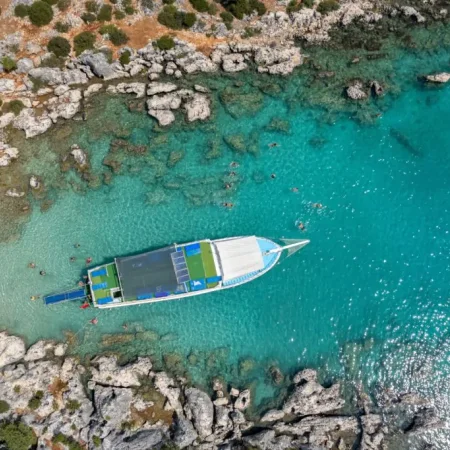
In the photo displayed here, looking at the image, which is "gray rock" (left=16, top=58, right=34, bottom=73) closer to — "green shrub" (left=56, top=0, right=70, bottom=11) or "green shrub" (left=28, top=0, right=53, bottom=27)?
"green shrub" (left=28, top=0, right=53, bottom=27)

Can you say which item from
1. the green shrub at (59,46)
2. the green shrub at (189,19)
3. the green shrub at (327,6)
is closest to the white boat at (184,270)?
the green shrub at (59,46)

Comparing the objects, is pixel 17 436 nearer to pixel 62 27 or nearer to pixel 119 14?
pixel 62 27

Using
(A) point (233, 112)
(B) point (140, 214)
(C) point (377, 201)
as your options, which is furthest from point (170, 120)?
(C) point (377, 201)

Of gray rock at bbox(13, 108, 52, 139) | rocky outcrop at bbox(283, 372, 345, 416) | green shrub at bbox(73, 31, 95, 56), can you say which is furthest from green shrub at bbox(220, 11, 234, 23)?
rocky outcrop at bbox(283, 372, 345, 416)

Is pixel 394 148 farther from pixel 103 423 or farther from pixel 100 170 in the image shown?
pixel 103 423

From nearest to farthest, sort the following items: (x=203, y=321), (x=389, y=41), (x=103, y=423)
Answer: (x=103, y=423) → (x=203, y=321) → (x=389, y=41)

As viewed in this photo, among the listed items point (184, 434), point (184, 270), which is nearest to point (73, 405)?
point (184, 434)
